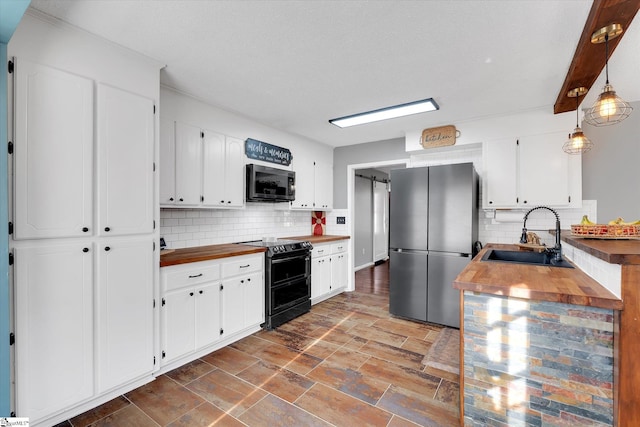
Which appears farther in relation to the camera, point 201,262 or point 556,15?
point 201,262

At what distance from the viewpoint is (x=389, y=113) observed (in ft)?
11.1

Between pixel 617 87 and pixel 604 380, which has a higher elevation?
pixel 617 87

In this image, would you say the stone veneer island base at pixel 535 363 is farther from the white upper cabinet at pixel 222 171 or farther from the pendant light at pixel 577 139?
the white upper cabinet at pixel 222 171

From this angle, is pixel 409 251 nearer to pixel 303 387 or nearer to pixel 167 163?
pixel 303 387

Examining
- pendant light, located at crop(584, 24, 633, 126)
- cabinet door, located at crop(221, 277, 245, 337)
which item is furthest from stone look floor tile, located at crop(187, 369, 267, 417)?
pendant light, located at crop(584, 24, 633, 126)

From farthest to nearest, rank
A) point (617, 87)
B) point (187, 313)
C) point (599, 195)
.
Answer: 1. point (599, 195)
2. point (617, 87)
3. point (187, 313)

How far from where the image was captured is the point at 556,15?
1747 mm

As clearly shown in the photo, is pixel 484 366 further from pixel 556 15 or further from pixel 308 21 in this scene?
pixel 308 21

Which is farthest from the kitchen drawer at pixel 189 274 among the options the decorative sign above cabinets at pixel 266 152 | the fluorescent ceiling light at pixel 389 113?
the fluorescent ceiling light at pixel 389 113

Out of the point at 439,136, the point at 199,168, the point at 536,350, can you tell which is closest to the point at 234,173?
the point at 199,168

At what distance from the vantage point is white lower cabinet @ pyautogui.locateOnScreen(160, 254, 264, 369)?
7.94ft

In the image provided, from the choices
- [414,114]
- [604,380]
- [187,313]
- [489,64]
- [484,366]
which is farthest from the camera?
[414,114]

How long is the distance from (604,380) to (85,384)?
9.56 ft

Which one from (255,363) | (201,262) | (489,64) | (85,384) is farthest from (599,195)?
(85,384)
